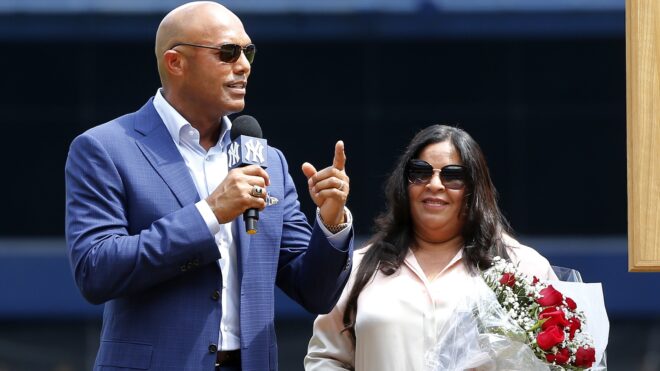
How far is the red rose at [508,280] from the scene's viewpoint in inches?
178

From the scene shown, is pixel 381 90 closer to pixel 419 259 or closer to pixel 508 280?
pixel 419 259

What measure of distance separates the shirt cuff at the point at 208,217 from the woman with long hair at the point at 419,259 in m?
1.08

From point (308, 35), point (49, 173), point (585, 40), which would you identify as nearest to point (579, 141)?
point (585, 40)

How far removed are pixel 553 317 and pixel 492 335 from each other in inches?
8.4

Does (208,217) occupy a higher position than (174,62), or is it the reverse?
(174,62)

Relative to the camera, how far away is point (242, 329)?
426 cm

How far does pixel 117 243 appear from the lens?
13.3ft

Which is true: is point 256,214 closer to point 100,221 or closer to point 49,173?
point 100,221

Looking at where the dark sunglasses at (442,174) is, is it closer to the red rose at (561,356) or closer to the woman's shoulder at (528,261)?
the woman's shoulder at (528,261)

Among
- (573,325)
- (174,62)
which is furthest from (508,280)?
(174,62)

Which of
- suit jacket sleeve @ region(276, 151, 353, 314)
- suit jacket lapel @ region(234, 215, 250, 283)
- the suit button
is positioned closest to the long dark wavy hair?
suit jacket sleeve @ region(276, 151, 353, 314)

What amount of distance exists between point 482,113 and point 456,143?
36.7 feet

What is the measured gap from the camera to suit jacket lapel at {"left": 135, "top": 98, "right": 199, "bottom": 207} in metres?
4.28

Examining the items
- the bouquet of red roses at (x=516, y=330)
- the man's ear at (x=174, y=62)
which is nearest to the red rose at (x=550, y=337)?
the bouquet of red roses at (x=516, y=330)
